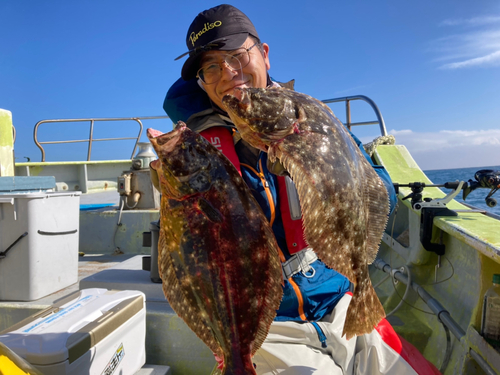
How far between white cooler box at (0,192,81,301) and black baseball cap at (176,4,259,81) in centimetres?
274

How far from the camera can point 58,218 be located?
12.9 feet

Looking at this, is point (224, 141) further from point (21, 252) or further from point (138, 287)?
point (21, 252)

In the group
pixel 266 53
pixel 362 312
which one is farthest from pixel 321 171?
pixel 266 53

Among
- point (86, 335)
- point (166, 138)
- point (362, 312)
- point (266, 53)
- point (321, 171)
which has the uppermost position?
point (266, 53)

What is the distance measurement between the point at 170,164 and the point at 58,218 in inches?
131

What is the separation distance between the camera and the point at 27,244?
362 centimetres

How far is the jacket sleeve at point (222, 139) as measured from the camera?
218 cm

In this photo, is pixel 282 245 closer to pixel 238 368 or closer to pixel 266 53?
pixel 238 368

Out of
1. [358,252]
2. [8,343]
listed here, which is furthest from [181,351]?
[358,252]

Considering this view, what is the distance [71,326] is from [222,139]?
1.61 m

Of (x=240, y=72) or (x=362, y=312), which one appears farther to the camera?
(x=240, y=72)

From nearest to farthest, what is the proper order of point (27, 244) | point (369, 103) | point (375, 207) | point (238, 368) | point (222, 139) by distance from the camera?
1. point (238, 368)
2. point (375, 207)
3. point (222, 139)
4. point (27, 244)
5. point (369, 103)

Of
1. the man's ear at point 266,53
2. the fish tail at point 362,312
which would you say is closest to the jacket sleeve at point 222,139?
the man's ear at point 266,53

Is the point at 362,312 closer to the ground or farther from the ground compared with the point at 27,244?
farther from the ground
